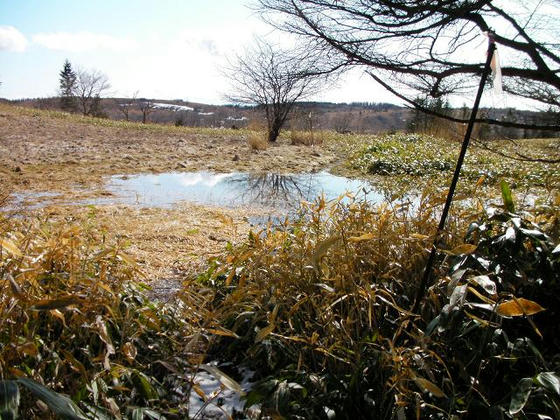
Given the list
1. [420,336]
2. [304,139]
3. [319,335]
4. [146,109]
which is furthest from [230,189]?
[146,109]

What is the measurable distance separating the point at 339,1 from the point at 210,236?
219cm

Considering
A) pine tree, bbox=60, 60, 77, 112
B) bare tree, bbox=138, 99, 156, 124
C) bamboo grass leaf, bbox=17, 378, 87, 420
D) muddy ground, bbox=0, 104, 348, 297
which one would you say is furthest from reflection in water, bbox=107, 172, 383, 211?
pine tree, bbox=60, 60, 77, 112

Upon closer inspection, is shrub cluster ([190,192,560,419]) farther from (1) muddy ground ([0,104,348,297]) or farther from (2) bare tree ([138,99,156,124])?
(2) bare tree ([138,99,156,124])

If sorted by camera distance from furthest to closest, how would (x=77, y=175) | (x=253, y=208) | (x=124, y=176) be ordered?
(x=124, y=176) → (x=77, y=175) → (x=253, y=208)

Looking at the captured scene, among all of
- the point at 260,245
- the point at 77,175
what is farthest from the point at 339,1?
the point at 77,175

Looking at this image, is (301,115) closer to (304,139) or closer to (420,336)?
(304,139)

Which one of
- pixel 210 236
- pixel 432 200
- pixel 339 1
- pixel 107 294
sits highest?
pixel 339 1

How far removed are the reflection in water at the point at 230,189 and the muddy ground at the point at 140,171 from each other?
33 cm

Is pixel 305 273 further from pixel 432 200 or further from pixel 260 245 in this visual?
pixel 432 200

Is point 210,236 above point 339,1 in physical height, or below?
below

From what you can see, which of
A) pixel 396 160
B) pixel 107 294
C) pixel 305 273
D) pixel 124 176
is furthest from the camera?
pixel 396 160

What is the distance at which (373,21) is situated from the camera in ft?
8.41

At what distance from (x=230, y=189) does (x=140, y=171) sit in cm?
191

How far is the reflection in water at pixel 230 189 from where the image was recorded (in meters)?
5.42
